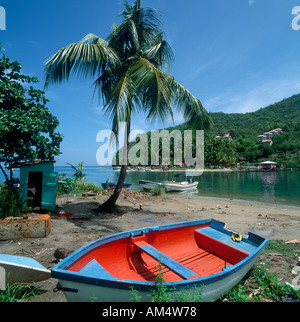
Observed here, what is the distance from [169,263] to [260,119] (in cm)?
15122

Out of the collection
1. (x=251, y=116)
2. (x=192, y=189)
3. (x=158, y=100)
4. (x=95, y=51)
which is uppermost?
(x=251, y=116)

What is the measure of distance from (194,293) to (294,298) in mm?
1871

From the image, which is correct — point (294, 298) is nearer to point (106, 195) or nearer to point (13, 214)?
point (13, 214)

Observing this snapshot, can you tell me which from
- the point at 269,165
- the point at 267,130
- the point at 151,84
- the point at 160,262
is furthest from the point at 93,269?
the point at 267,130

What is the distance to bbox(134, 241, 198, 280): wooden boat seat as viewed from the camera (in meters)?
3.14

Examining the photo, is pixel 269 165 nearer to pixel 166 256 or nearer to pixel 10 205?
pixel 166 256

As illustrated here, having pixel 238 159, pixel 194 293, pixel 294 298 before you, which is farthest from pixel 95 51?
pixel 238 159

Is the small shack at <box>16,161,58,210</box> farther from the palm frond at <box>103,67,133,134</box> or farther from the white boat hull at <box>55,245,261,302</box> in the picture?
the white boat hull at <box>55,245,261,302</box>

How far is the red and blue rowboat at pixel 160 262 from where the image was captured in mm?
2447

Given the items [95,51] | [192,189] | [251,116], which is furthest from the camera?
[251,116]

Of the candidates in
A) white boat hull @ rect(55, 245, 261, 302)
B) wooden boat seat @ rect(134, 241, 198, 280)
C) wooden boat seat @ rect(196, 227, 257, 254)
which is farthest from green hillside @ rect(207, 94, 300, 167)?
white boat hull @ rect(55, 245, 261, 302)
